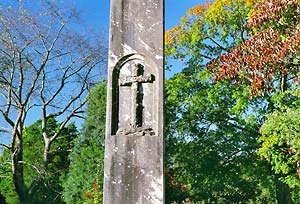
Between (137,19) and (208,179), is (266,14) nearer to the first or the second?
(137,19)

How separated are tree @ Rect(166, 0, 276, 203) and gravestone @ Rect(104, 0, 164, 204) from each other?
11422 millimetres

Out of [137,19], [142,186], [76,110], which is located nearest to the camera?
[142,186]

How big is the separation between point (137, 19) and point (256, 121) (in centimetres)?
1208

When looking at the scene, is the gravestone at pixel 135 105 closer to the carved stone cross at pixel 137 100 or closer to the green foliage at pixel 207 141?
the carved stone cross at pixel 137 100

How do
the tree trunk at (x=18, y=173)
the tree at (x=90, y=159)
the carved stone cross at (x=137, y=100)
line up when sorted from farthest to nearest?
the tree trunk at (x=18, y=173) → the tree at (x=90, y=159) → the carved stone cross at (x=137, y=100)

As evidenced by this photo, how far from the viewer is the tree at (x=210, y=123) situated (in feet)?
49.6

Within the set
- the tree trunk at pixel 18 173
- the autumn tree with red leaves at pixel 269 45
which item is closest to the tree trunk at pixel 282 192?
the autumn tree with red leaves at pixel 269 45

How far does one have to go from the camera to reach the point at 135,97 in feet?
11.4

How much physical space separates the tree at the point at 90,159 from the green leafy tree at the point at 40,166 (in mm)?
2235

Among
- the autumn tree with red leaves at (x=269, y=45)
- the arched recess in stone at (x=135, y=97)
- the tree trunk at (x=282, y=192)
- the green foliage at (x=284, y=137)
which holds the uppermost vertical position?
the autumn tree with red leaves at (x=269, y=45)

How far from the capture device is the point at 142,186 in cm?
325

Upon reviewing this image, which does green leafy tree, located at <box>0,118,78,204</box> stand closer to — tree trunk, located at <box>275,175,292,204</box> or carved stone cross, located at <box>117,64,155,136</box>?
tree trunk, located at <box>275,175,292,204</box>

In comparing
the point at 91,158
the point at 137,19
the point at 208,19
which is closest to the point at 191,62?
the point at 208,19

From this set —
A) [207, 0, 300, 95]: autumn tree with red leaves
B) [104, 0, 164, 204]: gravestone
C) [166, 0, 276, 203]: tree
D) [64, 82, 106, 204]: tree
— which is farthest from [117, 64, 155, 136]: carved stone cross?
[166, 0, 276, 203]: tree
